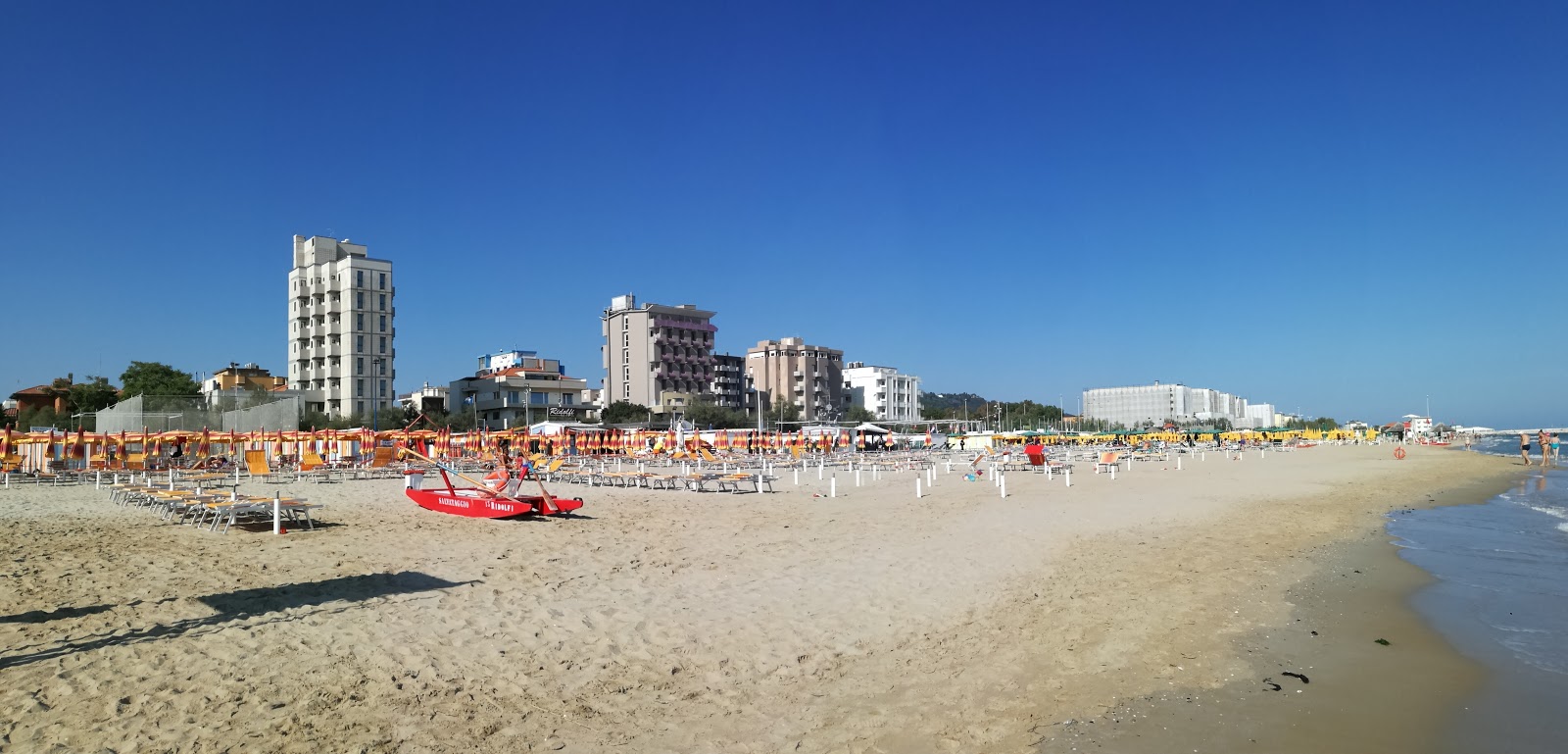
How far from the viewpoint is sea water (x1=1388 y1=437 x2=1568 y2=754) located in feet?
20.9

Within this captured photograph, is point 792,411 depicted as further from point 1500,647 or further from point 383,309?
point 1500,647

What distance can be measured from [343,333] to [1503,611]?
79474 millimetres

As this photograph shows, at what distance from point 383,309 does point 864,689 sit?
7861cm

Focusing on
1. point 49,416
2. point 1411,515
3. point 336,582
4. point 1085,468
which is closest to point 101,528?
point 336,582

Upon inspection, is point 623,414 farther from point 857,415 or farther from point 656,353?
point 857,415

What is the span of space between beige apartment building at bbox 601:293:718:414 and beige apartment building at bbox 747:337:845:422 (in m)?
18.8

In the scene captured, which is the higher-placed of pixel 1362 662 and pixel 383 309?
pixel 383 309

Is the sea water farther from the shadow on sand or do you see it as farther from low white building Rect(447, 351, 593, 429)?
low white building Rect(447, 351, 593, 429)

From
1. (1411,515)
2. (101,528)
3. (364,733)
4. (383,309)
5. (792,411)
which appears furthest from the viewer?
(792,411)

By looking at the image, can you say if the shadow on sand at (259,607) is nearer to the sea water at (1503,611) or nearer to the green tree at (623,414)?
the sea water at (1503,611)

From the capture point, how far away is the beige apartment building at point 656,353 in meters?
104

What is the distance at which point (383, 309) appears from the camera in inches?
2970

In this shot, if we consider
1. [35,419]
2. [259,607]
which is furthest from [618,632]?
[35,419]

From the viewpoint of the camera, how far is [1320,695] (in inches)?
265
